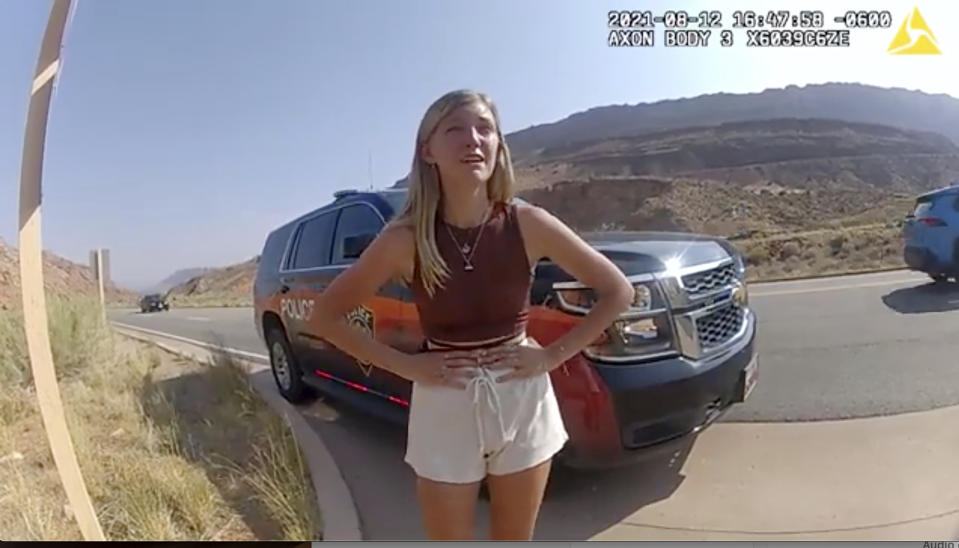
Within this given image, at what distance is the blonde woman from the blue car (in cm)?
106

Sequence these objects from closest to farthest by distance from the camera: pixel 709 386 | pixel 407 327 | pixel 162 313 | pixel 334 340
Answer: pixel 334 340 < pixel 407 327 < pixel 709 386 < pixel 162 313

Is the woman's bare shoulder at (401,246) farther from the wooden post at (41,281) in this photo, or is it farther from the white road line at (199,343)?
the wooden post at (41,281)

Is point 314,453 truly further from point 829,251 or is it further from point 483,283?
point 829,251

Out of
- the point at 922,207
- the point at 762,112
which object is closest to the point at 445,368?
the point at 762,112

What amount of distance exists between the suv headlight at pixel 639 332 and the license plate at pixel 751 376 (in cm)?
36

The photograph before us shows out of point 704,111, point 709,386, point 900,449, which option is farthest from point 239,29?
point 900,449

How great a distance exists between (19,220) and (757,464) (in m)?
2.39

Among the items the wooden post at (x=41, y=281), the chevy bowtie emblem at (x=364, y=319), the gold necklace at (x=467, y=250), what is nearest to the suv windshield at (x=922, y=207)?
the gold necklace at (x=467, y=250)

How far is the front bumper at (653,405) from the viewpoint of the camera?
180 cm

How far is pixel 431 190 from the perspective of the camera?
58.4 inches

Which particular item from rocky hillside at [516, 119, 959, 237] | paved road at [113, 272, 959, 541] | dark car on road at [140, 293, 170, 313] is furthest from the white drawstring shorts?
dark car on road at [140, 293, 170, 313]

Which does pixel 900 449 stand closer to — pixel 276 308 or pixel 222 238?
pixel 276 308

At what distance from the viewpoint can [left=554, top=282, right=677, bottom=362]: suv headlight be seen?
1.77 m

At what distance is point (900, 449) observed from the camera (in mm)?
1927
